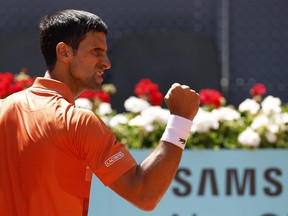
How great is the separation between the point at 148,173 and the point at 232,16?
207 inches

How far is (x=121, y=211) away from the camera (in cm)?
461

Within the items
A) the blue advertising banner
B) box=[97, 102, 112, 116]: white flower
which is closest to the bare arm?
the blue advertising banner

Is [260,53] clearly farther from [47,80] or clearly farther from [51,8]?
[47,80]

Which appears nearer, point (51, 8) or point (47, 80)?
point (47, 80)

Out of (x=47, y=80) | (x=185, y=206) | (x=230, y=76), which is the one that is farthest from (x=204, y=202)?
A: (x=230, y=76)

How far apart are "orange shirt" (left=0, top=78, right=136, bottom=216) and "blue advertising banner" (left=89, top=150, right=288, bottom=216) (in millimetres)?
2272

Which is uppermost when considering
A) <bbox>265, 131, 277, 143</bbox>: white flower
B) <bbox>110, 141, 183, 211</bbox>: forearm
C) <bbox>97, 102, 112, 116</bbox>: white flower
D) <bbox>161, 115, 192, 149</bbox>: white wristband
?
<bbox>97, 102, 112, 116</bbox>: white flower

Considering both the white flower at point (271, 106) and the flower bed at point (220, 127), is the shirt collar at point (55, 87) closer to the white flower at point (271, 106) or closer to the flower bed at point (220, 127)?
the flower bed at point (220, 127)

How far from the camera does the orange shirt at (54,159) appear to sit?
227 cm

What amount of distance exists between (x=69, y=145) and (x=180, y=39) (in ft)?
16.2

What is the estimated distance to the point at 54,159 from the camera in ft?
7.49

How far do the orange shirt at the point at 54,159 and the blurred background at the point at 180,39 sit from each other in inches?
184

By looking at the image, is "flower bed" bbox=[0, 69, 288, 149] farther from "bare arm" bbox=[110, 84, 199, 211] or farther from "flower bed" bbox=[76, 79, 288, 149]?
"bare arm" bbox=[110, 84, 199, 211]

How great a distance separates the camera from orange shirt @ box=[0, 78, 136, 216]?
7.45 ft
